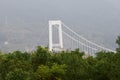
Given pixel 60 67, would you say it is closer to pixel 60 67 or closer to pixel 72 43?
pixel 60 67

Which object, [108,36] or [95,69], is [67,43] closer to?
[108,36]

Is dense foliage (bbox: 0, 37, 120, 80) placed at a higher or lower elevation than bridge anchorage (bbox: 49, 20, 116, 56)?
lower

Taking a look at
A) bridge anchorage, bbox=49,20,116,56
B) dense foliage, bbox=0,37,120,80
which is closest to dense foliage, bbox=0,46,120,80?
dense foliage, bbox=0,37,120,80

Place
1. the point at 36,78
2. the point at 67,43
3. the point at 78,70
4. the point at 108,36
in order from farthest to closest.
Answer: the point at 108,36, the point at 67,43, the point at 78,70, the point at 36,78

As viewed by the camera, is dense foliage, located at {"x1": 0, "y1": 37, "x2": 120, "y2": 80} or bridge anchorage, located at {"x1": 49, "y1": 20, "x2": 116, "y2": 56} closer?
dense foliage, located at {"x1": 0, "y1": 37, "x2": 120, "y2": 80}

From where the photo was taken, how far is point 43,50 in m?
11.5

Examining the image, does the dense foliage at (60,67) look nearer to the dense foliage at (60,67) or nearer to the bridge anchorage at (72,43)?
the dense foliage at (60,67)

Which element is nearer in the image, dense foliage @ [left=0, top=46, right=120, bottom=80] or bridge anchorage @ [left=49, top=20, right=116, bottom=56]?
dense foliage @ [left=0, top=46, right=120, bottom=80]

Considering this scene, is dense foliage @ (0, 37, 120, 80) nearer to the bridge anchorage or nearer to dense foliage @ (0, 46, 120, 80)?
dense foliage @ (0, 46, 120, 80)

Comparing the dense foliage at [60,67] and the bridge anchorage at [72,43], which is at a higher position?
the bridge anchorage at [72,43]

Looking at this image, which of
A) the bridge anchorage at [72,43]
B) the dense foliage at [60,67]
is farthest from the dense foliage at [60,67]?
the bridge anchorage at [72,43]

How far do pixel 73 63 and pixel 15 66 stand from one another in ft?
5.08

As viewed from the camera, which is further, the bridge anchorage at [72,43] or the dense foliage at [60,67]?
the bridge anchorage at [72,43]

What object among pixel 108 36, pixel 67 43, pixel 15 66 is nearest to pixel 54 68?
pixel 15 66
